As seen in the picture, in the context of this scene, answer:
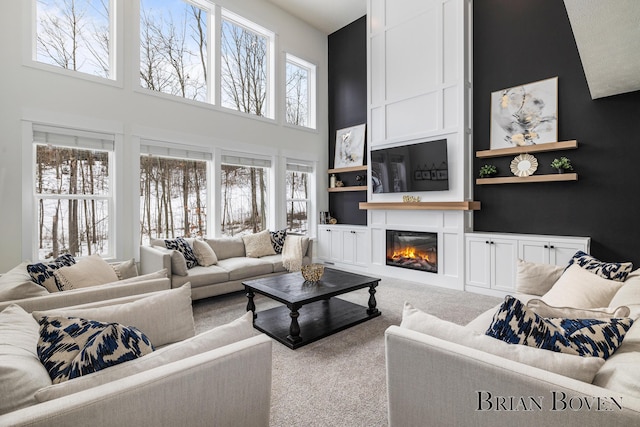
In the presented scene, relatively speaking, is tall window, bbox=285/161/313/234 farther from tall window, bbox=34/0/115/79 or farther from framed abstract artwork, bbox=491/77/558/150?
framed abstract artwork, bbox=491/77/558/150

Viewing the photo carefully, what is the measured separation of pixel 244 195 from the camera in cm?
559

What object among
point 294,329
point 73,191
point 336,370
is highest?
point 73,191

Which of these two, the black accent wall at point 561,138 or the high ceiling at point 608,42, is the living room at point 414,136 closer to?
the black accent wall at point 561,138

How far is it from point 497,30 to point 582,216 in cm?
287

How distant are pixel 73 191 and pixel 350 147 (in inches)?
183

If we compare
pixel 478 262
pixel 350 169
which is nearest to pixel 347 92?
pixel 350 169

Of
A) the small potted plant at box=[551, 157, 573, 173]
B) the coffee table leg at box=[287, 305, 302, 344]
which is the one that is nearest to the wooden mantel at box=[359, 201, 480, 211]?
the small potted plant at box=[551, 157, 573, 173]

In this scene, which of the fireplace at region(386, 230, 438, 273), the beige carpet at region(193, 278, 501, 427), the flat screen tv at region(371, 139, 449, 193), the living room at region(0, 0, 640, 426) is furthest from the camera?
the fireplace at region(386, 230, 438, 273)

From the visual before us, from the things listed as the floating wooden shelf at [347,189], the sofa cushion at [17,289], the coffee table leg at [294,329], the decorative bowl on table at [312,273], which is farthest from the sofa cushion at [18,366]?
the floating wooden shelf at [347,189]

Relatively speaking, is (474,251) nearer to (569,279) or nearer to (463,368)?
(569,279)

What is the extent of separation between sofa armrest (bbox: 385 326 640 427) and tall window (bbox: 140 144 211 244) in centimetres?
419

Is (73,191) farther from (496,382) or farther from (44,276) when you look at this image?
(496,382)

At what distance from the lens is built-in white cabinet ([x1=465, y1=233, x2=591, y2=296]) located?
371cm

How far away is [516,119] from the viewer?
169 inches
